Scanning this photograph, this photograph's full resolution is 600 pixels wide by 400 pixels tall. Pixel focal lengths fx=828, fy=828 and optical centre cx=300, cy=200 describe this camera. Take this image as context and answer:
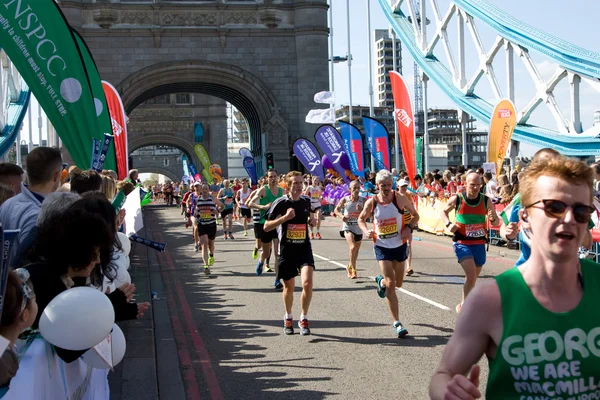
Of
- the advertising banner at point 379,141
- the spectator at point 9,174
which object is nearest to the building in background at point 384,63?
the advertising banner at point 379,141

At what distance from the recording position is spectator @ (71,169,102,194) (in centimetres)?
661

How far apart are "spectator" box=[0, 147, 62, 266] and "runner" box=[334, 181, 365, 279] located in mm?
8478

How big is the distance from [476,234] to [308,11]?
116 ft

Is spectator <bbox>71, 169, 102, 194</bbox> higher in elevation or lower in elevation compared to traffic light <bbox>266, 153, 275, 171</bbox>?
lower

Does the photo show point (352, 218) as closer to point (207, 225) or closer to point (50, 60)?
point (207, 225)

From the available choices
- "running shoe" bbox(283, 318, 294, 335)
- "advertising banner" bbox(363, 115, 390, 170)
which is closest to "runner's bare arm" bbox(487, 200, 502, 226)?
"running shoe" bbox(283, 318, 294, 335)

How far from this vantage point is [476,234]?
1003cm

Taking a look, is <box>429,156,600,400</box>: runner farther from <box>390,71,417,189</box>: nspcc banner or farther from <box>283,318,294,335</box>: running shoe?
<box>390,71,417,189</box>: nspcc banner

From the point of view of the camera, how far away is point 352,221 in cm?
1505

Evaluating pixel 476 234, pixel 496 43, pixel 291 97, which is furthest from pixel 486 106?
pixel 476 234

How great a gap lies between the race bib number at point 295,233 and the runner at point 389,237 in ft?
2.47

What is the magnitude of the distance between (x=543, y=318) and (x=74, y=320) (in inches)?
73.8

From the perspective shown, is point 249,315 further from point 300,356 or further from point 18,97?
point 18,97

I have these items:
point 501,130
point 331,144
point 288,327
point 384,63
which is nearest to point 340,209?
point 288,327
